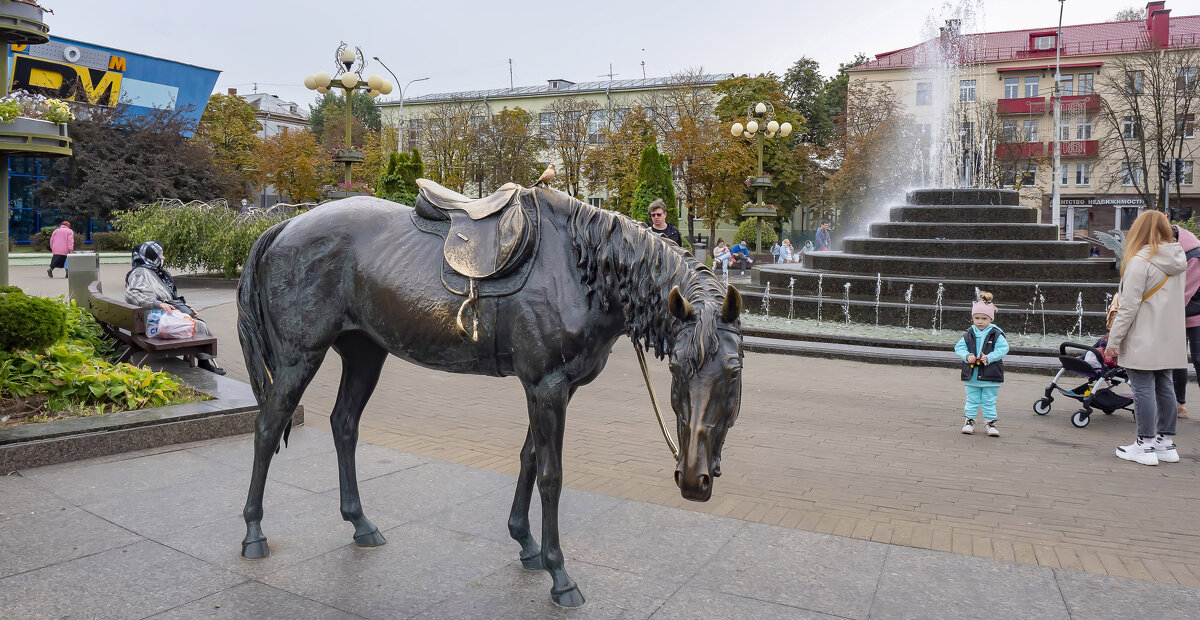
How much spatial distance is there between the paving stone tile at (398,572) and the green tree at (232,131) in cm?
5468

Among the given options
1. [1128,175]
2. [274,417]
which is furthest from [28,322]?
[1128,175]

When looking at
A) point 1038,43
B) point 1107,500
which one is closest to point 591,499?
point 1107,500

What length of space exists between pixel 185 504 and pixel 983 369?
6498 millimetres

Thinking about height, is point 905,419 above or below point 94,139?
below

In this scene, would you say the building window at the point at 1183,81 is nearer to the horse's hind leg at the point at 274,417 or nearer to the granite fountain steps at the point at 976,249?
the granite fountain steps at the point at 976,249

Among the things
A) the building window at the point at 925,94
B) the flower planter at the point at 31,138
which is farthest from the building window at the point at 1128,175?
the flower planter at the point at 31,138

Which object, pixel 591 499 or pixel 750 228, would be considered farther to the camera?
pixel 750 228

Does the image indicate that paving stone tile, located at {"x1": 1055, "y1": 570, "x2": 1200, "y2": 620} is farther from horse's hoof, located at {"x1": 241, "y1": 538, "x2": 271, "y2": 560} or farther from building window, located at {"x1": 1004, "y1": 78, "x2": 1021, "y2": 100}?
building window, located at {"x1": 1004, "y1": 78, "x2": 1021, "y2": 100}

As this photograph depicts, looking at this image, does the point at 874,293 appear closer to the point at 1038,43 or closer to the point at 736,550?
the point at 736,550

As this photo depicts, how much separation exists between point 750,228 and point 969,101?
27.1 metres

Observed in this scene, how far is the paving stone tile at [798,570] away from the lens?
3.42 m

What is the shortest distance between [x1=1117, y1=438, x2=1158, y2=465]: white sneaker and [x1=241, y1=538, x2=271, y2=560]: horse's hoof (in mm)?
6299

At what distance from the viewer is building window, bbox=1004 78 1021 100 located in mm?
57344

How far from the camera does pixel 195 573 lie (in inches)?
140
